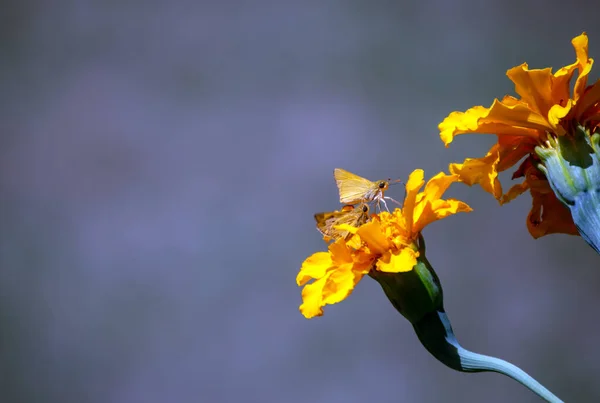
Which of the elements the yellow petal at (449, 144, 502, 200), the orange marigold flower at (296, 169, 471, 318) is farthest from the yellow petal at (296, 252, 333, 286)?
the yellow petal at (449, 144, 502, 200)

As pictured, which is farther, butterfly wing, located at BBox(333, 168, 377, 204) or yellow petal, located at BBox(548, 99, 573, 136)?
butterfly wing, located at BBox(333, 168, 377, 204)

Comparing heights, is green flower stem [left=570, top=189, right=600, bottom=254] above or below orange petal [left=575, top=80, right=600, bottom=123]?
below

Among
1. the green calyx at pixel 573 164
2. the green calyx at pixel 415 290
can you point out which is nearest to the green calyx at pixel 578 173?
the green calyx at pixel 573 164

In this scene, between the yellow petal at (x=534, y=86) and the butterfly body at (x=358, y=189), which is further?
the butterfly body at (x=358, y=189)

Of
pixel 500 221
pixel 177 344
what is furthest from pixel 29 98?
pixel 500 221

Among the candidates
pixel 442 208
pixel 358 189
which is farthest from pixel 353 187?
pixel 442 208

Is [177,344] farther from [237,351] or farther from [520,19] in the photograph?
[520,19]

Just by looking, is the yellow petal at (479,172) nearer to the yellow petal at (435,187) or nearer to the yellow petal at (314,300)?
the yellow petal at (435,187)

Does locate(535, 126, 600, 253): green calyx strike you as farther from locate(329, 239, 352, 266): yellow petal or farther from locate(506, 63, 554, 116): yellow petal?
locate(329, 239, 352, 266): yellow petal
